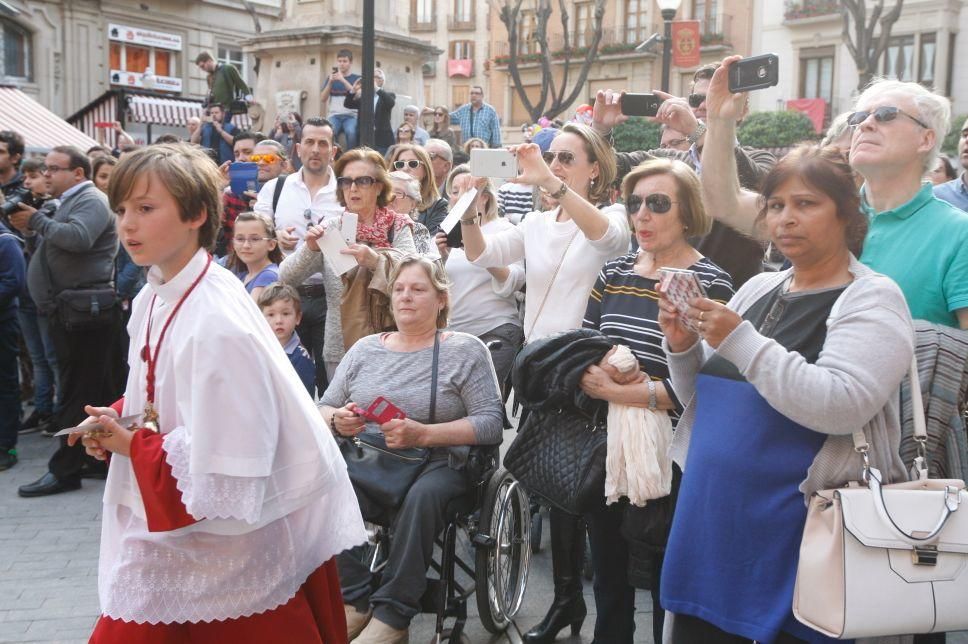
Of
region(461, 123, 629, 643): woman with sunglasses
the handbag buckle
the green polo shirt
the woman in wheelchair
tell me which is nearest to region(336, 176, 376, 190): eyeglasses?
the woman in wheelchair

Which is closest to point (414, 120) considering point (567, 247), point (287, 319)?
point (287, 319)

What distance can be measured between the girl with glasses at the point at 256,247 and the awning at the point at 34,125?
6884 millimetres

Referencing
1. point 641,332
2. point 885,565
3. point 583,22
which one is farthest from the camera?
point 583,22

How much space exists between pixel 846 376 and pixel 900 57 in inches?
1631

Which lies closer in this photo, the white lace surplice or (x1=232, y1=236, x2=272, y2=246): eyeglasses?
the white lace surplice

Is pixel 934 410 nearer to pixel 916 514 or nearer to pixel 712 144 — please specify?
pixel 916 514

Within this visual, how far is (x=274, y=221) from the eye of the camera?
22.5 ft

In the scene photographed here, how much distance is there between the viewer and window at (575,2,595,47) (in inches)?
1983

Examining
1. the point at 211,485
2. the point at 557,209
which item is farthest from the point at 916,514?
the point at 557,209

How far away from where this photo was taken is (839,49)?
41625mm

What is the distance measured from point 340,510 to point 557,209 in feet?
7.84

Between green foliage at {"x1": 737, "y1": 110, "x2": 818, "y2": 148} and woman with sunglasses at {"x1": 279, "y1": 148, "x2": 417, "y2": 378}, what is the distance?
3407 cm

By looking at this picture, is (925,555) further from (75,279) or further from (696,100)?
(75,279)

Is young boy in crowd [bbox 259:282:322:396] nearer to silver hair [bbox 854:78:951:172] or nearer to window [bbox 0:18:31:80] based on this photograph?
Answer: silver hair [bbox 854:78:951:172]
